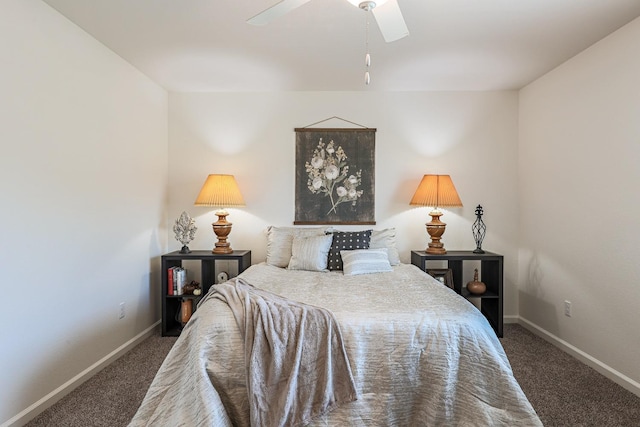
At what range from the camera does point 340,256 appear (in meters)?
3.29

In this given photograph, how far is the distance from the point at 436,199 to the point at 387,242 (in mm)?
648

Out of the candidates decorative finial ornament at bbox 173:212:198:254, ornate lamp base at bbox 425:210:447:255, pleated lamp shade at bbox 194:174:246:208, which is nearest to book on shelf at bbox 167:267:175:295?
decorative finial ornament at bbox 173:212:198:254

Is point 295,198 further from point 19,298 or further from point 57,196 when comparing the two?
point 19,298

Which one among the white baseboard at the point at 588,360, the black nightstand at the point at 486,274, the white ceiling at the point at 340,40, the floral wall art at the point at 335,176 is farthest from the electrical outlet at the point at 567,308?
the white ceiling at the point at 340,40

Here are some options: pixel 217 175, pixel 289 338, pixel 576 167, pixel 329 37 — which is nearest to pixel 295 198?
pixel 217 175

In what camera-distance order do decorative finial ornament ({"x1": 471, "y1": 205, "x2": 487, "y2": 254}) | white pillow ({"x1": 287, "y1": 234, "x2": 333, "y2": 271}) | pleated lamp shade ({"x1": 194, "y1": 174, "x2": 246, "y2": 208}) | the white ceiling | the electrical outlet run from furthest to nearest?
decorative finial ornament ({"x1": 471, "y1": 205, "x2": 487, "y2": 254}), pleated lamp shade ({"x1": 194, "y1": 174, "x2": 246, "y2": 208}), white pillow ({"x1": 287, "y1": 234, "x2": 333, "y2": 271}), the electrical outlet, the white ceiling

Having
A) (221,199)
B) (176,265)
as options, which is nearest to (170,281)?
(176,265)

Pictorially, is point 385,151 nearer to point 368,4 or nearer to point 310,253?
point 310,253

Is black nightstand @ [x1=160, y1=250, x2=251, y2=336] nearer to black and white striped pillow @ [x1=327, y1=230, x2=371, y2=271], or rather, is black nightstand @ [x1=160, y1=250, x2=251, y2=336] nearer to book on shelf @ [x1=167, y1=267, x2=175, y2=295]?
book on shelf @ [x1=167, y1=267, x2=175, y2=295]

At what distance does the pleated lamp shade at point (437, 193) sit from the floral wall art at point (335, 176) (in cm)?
53

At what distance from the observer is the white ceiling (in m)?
2.25

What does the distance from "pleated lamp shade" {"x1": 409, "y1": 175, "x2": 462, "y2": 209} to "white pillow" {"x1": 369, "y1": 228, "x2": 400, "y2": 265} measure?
16.6 inches

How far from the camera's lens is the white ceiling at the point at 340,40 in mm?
2246

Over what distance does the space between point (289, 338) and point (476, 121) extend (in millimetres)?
3208
